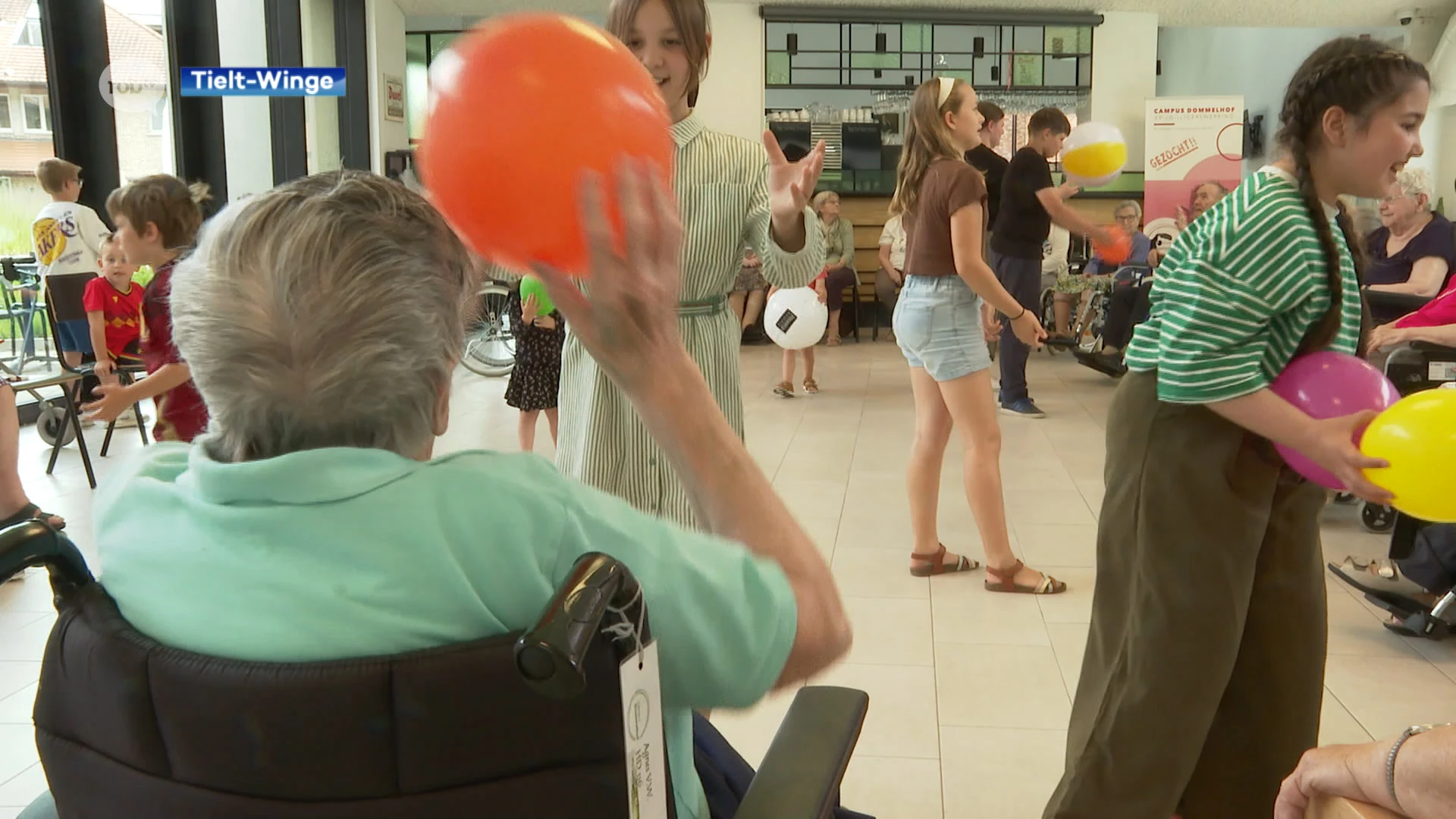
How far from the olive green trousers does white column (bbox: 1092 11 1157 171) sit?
32.1 ft

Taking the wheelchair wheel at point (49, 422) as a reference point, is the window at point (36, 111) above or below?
above

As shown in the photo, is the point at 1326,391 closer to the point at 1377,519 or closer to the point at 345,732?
the point at 345,732

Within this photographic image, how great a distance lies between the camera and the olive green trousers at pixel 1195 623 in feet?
5.49

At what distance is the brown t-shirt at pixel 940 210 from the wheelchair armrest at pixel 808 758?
223 centimetres

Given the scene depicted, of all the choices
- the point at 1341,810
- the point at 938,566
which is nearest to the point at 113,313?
the point at 938,566

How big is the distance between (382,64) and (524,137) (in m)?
9.61

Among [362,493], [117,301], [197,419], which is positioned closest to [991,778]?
[362,493]

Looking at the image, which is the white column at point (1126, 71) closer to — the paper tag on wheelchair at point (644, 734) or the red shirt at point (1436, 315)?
the red shirt at point (1436, 315)

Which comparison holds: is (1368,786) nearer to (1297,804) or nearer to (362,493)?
(1297,804)

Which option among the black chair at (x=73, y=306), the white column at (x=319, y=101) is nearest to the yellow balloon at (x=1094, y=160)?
the black chair at (x=73, y=306)

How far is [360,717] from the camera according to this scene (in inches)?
27.4

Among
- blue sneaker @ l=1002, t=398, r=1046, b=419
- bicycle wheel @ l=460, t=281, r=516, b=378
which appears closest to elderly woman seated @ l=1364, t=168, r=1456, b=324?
blue sneaker @ l=1002, t=398, r=1046, b=419

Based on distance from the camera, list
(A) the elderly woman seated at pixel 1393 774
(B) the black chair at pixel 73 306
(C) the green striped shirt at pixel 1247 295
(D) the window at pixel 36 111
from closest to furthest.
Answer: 1. (A) the elderly woman seated at pixel 1393 774
2. (C) the green striped shirt at pixel 1247 295
3. (B) the black chair at pixel 73 306
4. (D) the window at pixel 36 111

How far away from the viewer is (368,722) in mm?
697
